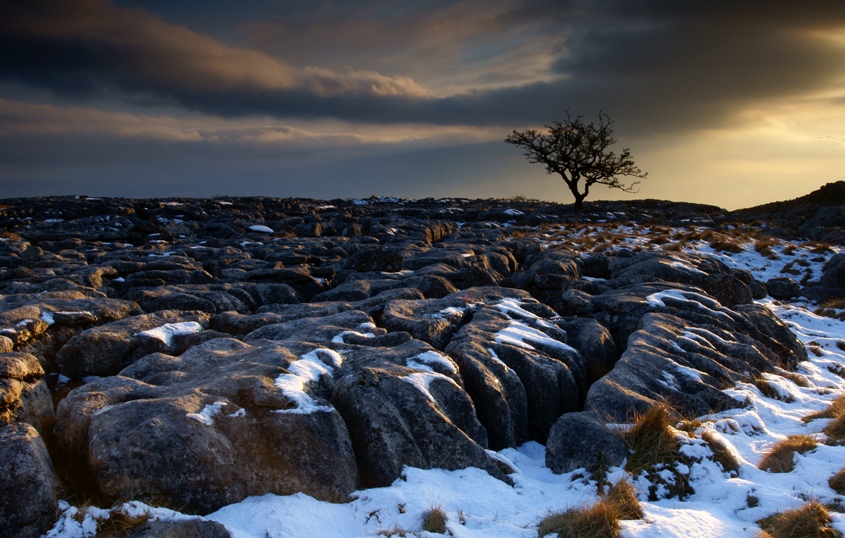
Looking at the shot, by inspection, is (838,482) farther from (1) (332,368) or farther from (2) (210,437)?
(2) (210,437)

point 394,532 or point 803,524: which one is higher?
point 803,524

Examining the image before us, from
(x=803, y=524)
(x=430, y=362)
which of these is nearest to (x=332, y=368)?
(x=430, y=362)

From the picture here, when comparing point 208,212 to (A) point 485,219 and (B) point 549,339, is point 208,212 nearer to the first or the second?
(A) point 485,219

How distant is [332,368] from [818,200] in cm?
6391

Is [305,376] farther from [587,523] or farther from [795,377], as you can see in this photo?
[795,377]

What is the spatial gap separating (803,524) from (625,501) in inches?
78.4

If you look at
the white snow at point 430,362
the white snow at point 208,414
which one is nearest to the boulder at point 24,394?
the white snow at point 208,414

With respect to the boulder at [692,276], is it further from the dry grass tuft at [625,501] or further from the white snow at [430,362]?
the dry grass tuft at [625,501]

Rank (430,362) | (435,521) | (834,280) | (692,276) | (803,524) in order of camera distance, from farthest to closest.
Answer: (834,280)
(692,276)
(430,362)
(435,521)
(803,524)

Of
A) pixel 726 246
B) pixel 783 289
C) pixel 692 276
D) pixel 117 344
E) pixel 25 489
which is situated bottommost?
pixel 25 489

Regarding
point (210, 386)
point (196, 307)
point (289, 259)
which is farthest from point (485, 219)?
point (210, 386)

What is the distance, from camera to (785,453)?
8156 millimetres

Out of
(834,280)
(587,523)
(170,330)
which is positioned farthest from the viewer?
(834,280)

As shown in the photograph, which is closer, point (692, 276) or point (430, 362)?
point (430, 362)
